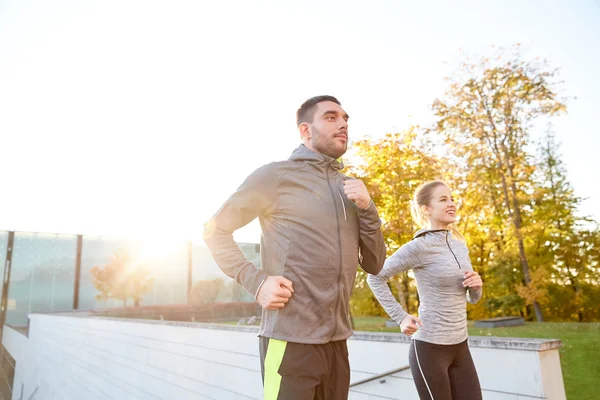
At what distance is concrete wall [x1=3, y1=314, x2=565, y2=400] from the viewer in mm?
2706

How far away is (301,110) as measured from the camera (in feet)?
6.30

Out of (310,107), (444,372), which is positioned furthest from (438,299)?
(310,107)

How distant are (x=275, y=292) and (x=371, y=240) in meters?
0.54

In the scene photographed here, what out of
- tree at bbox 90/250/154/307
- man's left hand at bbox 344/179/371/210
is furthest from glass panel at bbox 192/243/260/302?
man's left hand at bbox 344/179/371/210

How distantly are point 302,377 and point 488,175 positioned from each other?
16377 mm

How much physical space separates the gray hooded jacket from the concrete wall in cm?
170

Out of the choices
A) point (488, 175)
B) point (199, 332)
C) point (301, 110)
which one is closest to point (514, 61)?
point (488, 175)

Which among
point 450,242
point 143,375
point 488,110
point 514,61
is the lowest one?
point 143,375

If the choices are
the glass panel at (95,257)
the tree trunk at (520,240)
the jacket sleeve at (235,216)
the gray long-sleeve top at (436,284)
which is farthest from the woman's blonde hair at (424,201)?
the glass panel at (95,257)

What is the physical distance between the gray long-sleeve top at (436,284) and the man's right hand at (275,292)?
1.08 m

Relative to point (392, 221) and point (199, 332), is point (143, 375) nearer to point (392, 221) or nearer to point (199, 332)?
point (199, 332)

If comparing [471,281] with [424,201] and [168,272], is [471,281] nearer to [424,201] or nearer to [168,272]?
[424,201]

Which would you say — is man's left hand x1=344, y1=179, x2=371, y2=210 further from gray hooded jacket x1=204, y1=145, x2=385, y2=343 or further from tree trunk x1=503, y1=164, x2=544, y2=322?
tree trunk x1=503, y1=164, x2=544, y2=322

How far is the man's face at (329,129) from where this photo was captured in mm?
1814
